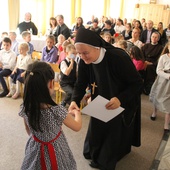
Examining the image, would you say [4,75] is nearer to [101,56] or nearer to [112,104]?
[101,56]

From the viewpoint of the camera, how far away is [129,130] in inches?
92.5

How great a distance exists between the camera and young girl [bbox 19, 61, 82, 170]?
4.31ft

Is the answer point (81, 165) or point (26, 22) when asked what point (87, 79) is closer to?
point (81, 165)

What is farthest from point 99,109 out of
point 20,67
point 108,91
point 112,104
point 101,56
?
point 20,67

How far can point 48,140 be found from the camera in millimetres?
1532

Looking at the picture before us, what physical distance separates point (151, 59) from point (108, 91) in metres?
3.56

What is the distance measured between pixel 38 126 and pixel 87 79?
83 centimetres

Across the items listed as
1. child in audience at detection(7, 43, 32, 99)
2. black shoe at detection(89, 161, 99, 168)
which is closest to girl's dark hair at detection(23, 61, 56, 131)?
black shoe at detection(89, 161, 99, 168)

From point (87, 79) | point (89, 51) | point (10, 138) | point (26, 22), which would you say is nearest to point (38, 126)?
point (89, 51)

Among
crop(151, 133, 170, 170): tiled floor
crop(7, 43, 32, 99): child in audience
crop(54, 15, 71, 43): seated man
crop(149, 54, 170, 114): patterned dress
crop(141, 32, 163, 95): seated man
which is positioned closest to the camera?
crop(151, 133, 170, 170): tiled floor

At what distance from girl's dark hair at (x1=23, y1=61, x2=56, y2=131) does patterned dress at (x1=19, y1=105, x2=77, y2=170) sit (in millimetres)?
72

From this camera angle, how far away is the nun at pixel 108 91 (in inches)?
67.8

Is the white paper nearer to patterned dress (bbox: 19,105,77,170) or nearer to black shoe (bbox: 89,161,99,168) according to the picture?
patterned dress (bbox: 19,105,77,170)

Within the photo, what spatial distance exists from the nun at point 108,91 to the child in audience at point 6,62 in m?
2.66
